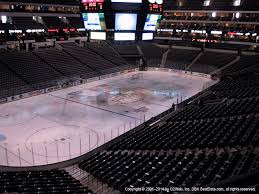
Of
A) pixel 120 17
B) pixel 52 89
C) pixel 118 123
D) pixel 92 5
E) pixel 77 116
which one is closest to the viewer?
pixel 118 123

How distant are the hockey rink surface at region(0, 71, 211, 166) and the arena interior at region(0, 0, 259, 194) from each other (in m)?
0.09

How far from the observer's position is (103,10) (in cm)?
4025

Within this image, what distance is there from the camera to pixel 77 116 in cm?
2744

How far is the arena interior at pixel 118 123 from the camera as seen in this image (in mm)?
12898

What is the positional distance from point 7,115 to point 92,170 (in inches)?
628

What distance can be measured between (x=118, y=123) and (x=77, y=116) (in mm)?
4734

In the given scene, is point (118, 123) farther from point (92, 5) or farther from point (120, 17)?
point (92, 5)

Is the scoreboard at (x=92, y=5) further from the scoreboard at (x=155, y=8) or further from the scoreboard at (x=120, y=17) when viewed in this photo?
the scoreboard at (x=155, y=8)

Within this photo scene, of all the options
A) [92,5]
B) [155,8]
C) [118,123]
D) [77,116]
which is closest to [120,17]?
[92,5]

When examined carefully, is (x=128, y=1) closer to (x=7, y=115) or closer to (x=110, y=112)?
(x=110, y=112)

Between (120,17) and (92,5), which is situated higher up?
(92,5)

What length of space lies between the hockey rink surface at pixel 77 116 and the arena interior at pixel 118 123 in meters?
0.09

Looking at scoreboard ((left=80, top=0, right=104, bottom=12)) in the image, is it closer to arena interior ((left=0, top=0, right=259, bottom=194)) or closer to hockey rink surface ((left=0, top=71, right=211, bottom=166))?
arena interior ((left=0, top=0, right=259, bottom=194))

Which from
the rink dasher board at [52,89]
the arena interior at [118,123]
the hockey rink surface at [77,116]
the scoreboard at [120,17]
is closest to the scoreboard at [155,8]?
the scoreboard at [120,17]
